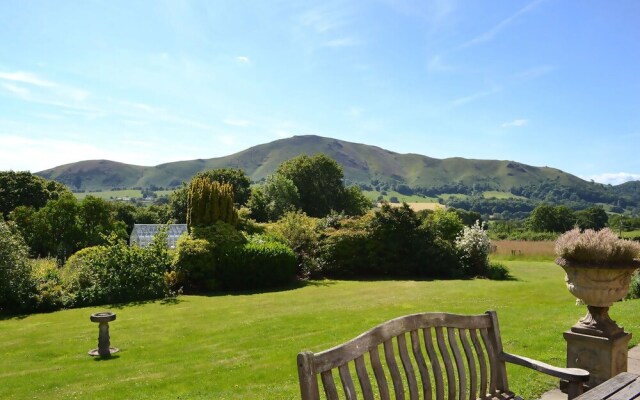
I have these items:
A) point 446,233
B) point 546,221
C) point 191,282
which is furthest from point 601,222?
point 191,282

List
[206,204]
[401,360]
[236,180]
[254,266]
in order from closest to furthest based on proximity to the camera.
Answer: [401,360], [254,266], [206,204], [236,180]

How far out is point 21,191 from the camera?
4884 cm

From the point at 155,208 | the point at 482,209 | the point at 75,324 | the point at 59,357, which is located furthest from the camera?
the point at 482,209

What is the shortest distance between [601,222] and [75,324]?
92241 mm

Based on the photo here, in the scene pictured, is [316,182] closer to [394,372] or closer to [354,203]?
[354,203]

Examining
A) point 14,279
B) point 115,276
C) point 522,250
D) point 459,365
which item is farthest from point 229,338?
point 522,250

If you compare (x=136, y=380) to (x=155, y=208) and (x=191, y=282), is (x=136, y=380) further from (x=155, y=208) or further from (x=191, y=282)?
(x=155, y=208)

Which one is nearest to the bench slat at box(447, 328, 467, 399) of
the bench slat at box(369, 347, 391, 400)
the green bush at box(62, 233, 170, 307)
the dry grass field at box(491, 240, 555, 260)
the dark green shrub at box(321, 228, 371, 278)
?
the bench slat at box(369, 347, 391, 400)

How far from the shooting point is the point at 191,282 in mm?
19266

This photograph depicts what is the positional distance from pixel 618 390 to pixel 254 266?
17.1 m

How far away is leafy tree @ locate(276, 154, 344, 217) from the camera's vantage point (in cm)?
5734

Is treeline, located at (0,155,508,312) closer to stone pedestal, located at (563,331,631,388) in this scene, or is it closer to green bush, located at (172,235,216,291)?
green bush, located at (172,235,216,291)

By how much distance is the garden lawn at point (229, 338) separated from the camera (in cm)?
699

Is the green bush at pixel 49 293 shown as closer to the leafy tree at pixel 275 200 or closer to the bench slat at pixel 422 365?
the bench slat at pixel 422 365
